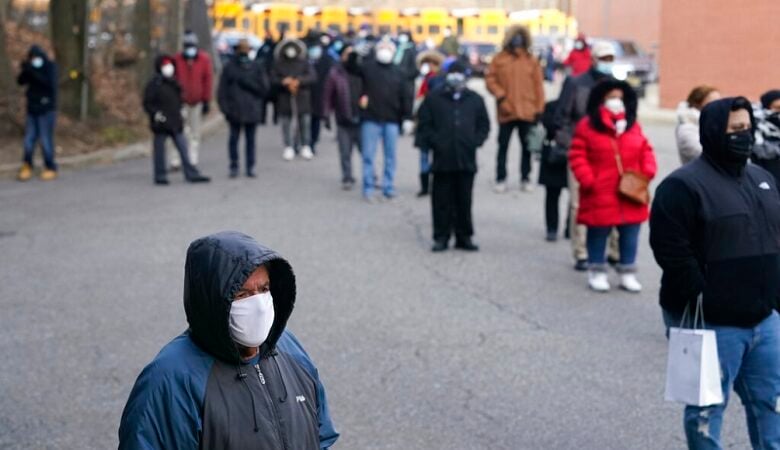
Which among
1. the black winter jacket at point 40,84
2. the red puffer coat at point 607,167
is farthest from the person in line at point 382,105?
the red puffer coat at point 607,167

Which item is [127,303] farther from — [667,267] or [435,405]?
[667,267]

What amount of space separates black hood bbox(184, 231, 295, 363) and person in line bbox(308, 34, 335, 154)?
1623 centimetres

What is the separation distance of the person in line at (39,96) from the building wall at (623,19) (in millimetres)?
32431

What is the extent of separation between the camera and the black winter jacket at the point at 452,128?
12.1 m

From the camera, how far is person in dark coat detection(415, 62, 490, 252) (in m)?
12.1

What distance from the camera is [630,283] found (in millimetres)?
10469

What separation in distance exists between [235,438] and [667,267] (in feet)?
8.73

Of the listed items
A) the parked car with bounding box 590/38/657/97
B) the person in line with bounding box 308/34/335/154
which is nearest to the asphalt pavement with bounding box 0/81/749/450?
the person in line with bounding box 308/34/335/154

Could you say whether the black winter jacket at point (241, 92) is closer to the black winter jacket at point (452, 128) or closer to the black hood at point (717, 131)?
the black winter jacket at point (452, 128)

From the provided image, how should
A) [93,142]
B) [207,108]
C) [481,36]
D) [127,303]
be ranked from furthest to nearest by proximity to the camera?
[481,36]
[93,142]
[207,108]
[127,303]

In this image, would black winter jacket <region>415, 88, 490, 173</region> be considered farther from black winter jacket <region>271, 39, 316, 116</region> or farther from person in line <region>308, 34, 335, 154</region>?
black winter jacket <region>271, 39, 316, 116</region>

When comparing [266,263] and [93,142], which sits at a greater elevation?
[266,263]

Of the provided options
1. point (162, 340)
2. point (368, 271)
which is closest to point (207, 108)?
point (368, 271)

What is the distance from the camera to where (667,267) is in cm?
554
